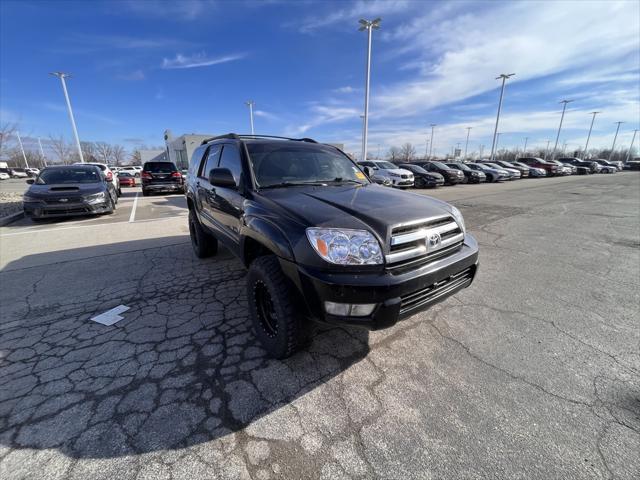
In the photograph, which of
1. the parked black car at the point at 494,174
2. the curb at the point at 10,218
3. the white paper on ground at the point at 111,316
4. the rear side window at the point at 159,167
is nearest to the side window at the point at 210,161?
the white paper on ground at the point at 111,316

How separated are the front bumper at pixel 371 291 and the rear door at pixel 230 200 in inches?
44.8

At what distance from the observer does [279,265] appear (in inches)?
89.3

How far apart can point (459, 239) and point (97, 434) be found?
2.97m

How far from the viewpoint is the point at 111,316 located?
313 centimetres

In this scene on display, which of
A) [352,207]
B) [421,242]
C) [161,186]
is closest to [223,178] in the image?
[352,207]

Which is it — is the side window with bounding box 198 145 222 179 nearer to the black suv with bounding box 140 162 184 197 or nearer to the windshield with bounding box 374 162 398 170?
the black suv with bounding box 140 162 184 197

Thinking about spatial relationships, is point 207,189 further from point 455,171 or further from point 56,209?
point 455,171

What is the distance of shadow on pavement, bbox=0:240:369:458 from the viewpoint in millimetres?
1796

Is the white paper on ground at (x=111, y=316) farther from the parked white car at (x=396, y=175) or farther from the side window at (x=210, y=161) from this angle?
the parked white car at (x=396, y=175)

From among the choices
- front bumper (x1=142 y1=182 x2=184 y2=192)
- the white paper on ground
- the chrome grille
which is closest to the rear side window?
front bumper (x1=142 y1=182 x2=184 y2=192)

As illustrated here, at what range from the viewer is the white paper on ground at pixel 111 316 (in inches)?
120

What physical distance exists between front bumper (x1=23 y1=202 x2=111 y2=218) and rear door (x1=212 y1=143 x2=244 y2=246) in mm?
6368

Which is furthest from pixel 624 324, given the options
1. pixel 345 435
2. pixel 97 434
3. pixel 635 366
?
pixel 97 434

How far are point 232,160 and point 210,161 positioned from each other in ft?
3.33
